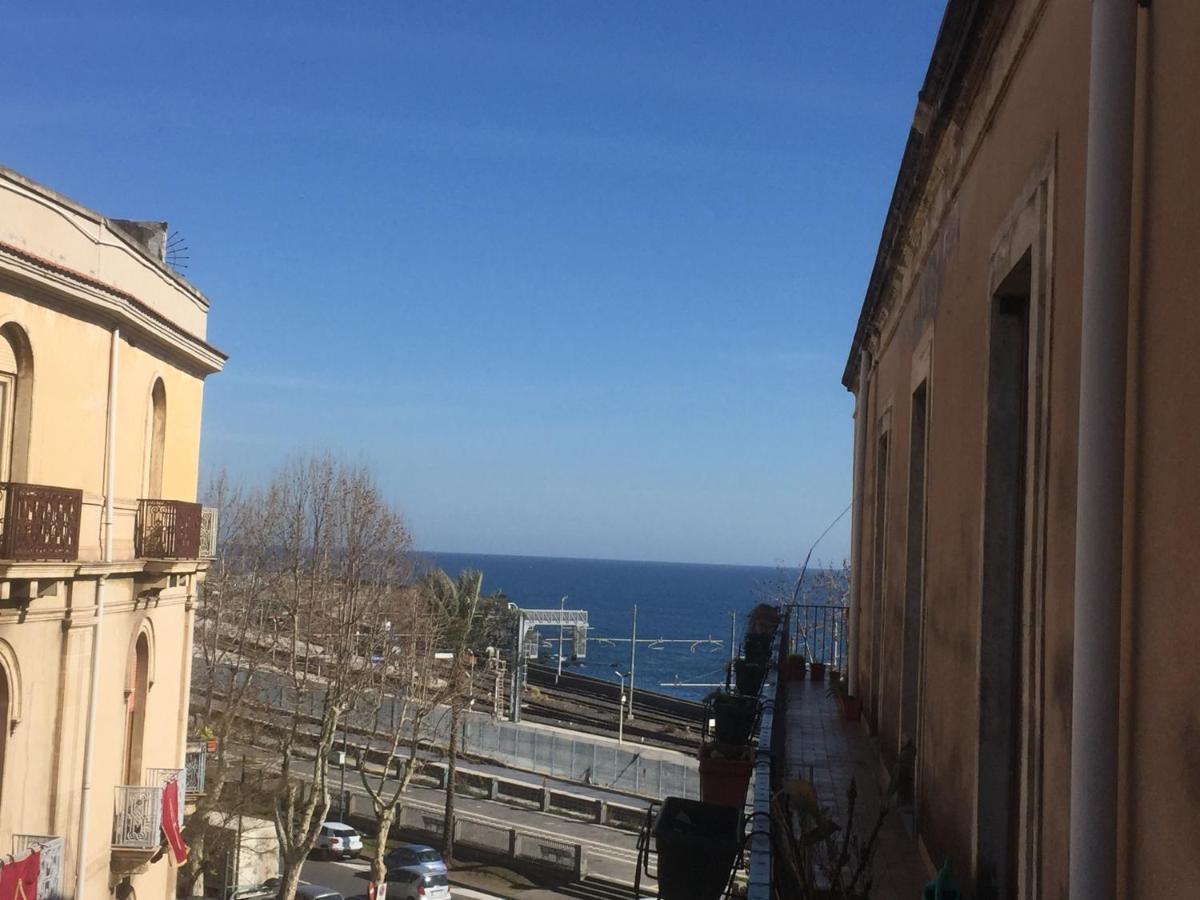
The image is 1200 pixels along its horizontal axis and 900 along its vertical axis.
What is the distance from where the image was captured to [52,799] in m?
13.6

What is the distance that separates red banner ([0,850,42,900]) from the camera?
1227 cm

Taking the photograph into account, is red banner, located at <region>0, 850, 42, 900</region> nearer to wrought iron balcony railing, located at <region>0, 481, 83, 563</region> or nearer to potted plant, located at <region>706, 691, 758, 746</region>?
wrought iron balcony railing, located at <region>0, 481, 83, 563</region>

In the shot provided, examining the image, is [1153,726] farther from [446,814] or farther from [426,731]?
[426,731]

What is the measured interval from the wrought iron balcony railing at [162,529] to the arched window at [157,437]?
2.73 ft

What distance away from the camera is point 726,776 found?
9.20 metres

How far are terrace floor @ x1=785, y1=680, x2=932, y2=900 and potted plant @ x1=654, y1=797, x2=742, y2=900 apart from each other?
0.93 meters

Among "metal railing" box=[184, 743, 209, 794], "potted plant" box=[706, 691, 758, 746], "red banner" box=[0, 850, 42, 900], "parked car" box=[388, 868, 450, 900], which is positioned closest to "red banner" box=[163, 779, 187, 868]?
"metal railing" box=[184, 743, 209, 794]

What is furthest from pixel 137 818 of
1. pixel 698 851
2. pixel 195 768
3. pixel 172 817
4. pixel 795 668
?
pixel 698 851

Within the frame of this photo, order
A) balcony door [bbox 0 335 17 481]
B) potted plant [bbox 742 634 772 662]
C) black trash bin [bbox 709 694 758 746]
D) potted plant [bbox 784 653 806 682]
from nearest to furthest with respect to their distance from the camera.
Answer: black trash bin [bbox 709 694 758 746], balcony door [bbox 0 335 17 481], potted plant [bbox 742 634 772 662], potted plant [bbox 784 653 806 682]

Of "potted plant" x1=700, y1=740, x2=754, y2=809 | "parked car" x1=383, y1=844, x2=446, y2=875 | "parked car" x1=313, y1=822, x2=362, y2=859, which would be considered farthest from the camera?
"parked car" x1=313, y1=822, x2=362, y2=859

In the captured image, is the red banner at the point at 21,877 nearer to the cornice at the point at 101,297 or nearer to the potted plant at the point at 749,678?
the cornice at the point at 101,297

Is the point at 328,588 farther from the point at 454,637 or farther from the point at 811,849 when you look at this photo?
the point at 811,849

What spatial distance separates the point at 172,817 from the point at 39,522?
6.43 metres

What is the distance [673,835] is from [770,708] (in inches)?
99.7
